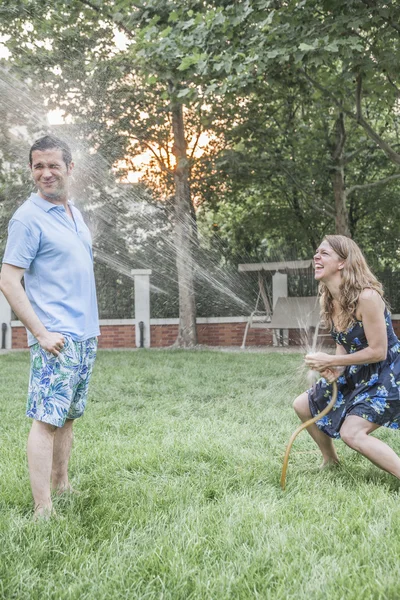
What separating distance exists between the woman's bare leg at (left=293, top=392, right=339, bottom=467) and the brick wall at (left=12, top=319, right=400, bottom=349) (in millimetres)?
10181

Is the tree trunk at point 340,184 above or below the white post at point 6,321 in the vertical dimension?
above

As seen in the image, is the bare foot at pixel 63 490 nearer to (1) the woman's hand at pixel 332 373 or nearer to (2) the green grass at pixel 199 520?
(2) the green grass at pixel 199 520

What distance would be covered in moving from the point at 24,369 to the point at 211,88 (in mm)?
4649

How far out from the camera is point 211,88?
283 inches

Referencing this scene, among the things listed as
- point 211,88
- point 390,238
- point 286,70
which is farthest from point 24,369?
point 390,238

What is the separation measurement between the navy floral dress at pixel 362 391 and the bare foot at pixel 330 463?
0.25m

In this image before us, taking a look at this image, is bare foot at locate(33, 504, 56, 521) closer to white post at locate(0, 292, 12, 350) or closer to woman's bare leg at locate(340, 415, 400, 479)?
woman's bare leg at locate(340, 415, 400, 479)

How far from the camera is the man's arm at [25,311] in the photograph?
8.62 ft

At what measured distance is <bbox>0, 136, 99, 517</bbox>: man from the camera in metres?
2.68

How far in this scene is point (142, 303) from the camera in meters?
15.4

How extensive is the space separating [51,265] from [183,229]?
1160 centimetres

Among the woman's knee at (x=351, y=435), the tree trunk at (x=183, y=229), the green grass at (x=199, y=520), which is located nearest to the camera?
the green grass at (x=199, y=520)

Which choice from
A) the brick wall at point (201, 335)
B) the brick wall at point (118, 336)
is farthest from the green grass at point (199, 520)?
the brick wall at point (118, 336)

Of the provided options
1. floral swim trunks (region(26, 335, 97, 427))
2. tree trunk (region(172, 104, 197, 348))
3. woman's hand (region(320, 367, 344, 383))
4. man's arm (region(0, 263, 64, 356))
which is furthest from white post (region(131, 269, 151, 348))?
man's arm (region(0, 263, 64, 356))
